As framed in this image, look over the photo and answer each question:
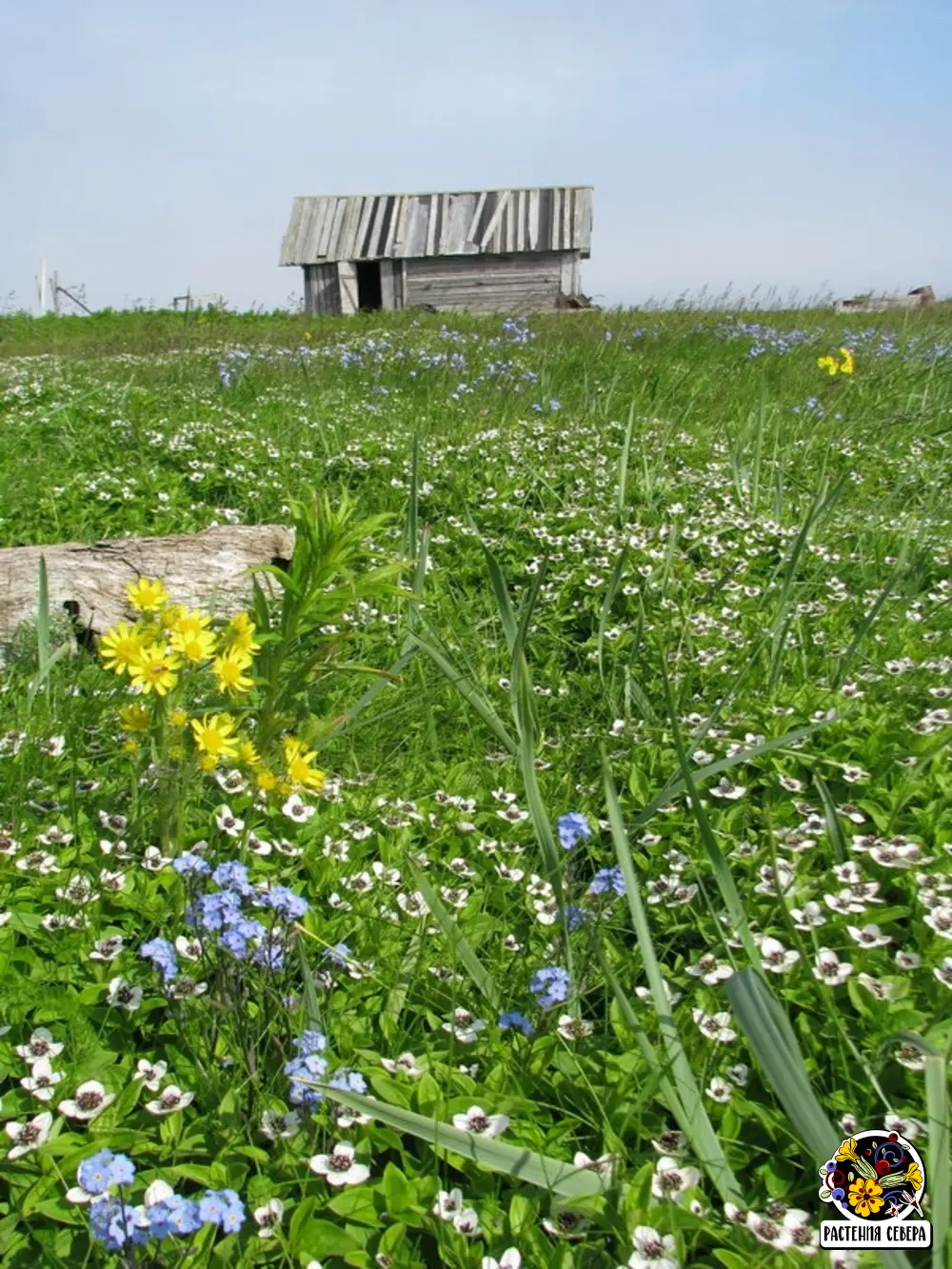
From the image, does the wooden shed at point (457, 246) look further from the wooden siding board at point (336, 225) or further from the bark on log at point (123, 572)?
the bark on log at point (123, 572)

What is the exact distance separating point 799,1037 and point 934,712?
141cm

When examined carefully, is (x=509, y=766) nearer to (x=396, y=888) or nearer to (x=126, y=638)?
(x=396, y=888)

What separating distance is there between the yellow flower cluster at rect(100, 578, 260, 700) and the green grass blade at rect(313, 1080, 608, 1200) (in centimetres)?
108

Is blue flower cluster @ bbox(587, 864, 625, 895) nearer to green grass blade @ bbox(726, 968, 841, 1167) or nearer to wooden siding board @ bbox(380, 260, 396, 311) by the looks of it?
green grass blade @ bbox(726, 968, 841, 1167)

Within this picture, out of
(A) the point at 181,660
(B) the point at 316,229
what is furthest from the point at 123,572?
(B) the point at 316,229

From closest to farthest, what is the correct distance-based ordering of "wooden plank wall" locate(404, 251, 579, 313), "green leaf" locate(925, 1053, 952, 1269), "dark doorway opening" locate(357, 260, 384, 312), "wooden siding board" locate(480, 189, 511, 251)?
1. "green leaf" locate(925, 1053, 952, 1269)
2. "wooden siding board" locate(480, 189, 511, 251)
3. "wooden plank wall" locate(404, 251, 579, 313)
4. "dark doorway opening" locate(357, 260, 384, 312)

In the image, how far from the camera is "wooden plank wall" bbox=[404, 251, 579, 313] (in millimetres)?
28281

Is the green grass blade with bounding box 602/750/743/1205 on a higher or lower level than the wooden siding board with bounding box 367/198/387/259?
lower

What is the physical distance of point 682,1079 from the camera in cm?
180

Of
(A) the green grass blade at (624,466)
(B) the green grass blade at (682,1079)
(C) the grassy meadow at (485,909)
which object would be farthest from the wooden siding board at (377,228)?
(B) the green grass blade at (682,1079)

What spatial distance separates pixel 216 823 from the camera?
8.85 ft

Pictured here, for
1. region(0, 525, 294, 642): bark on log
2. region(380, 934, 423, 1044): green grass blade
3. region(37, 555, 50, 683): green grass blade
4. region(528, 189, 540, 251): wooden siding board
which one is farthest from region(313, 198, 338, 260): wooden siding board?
region(380, 934, 423, 1044): green grass blade

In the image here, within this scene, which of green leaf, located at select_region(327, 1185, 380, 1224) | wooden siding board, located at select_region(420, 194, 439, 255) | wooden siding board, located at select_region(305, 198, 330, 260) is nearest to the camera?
green leaf, located at select_region(327, 1185, 380, 1224)

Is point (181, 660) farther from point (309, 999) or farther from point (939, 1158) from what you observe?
point (939, 1158)
